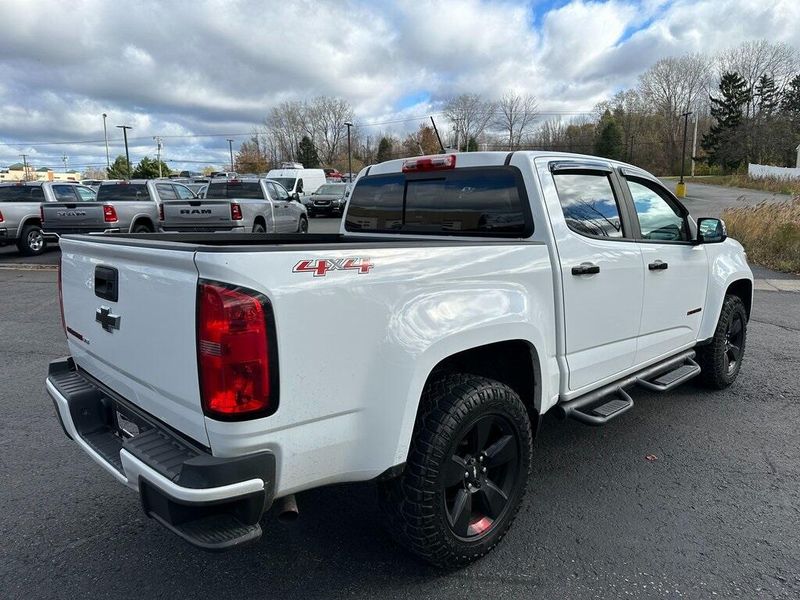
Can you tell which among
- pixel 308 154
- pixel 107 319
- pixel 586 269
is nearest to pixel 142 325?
pixel 107 319

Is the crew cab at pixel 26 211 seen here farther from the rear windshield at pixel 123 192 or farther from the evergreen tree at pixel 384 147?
the evergreen tree at pixel 384 147

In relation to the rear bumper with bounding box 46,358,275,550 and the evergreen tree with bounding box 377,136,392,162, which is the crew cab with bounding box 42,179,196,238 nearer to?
the rear bumper with bounding box 46,358,275,550

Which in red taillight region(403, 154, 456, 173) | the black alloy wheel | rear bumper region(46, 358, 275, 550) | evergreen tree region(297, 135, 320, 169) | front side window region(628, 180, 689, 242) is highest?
evergreen tree region(297, 135, 320, 169)

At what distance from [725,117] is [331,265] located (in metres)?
87.4

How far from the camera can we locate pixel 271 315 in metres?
1.87

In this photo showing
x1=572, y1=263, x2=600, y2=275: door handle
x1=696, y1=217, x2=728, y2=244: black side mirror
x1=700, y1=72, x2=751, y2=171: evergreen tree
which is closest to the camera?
x1=572, y1=263, x2=600, y2=275: door handle

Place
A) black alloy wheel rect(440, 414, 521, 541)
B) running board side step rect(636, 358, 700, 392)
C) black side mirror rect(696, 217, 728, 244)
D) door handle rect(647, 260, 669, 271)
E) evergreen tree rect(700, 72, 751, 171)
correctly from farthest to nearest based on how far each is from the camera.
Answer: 1. evergreen tree rect(700, 72, 751, 171)
2. black side mirror rect(696, 217, 728, 244)
3. running board side step rect(636, 358, 700, 392)
4. door handle rect(647, 260, 669, 271)
5. black alloy wheel rect(440, 414, 521, 541)

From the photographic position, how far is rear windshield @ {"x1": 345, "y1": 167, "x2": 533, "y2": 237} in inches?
126

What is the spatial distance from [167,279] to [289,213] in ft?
47.2

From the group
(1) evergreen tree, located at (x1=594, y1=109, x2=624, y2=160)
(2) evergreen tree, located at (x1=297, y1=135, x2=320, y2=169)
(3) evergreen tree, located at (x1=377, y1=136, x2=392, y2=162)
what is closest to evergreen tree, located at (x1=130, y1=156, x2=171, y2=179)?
(2) evergreen tree, located at (x1=297, y1=135, x2=320, y2=169)

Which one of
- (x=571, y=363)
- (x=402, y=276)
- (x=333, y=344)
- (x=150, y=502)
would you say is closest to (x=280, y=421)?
(x=333, y=344)

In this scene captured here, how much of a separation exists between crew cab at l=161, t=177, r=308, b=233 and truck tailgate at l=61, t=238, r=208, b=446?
1052 centimetres

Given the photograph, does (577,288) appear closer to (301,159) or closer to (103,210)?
(103,210)

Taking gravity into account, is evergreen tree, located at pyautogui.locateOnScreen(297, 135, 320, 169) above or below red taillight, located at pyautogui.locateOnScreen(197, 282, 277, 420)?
above
